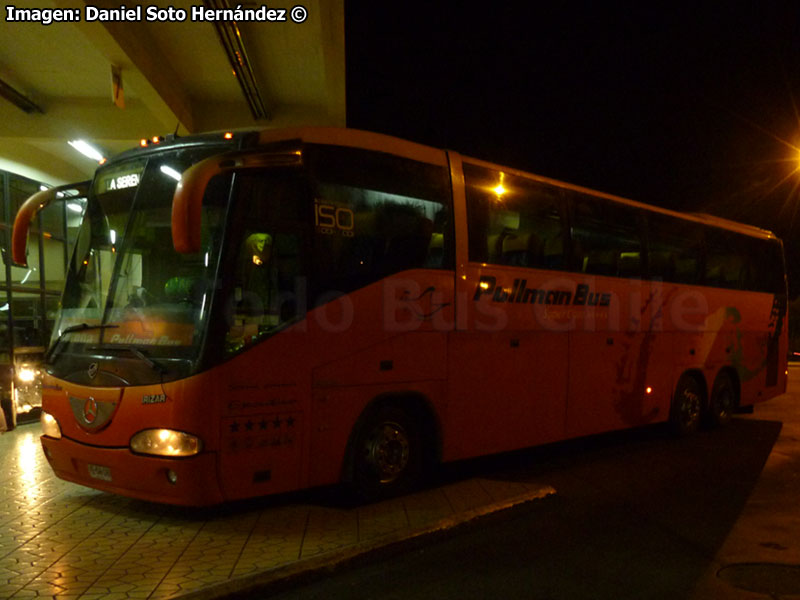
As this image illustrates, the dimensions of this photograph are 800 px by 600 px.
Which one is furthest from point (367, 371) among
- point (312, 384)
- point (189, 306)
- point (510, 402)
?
point (510, 402)

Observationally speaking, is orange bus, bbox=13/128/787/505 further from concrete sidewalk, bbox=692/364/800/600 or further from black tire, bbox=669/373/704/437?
black tire, bbox=669/373/704/437

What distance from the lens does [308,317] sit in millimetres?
6484

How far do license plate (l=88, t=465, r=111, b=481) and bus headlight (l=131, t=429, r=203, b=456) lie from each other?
1.54 feet

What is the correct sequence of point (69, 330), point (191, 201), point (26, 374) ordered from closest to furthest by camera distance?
1. point (191, 201)
2. point (69, 330)
3. point (26, 374)

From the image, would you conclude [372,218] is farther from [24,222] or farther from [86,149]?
[86,149]

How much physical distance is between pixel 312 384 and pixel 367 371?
0.65 m

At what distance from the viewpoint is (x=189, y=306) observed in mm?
6035

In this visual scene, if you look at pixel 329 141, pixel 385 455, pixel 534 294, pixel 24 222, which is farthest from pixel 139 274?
pixel 534 294

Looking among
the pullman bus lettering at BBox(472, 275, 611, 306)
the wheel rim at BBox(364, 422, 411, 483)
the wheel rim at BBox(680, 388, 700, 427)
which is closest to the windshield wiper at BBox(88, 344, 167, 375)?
the wheel rim at BBox(364, 422, 411, 483)

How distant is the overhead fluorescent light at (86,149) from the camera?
12.9 meters

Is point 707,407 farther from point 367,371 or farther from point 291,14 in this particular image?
point 291,14

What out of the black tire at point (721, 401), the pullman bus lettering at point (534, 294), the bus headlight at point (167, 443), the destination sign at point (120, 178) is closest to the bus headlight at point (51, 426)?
the bus headlight at point (167, 443)

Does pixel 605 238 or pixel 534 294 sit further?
pixel 605 238

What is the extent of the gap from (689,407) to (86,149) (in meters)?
11.7
